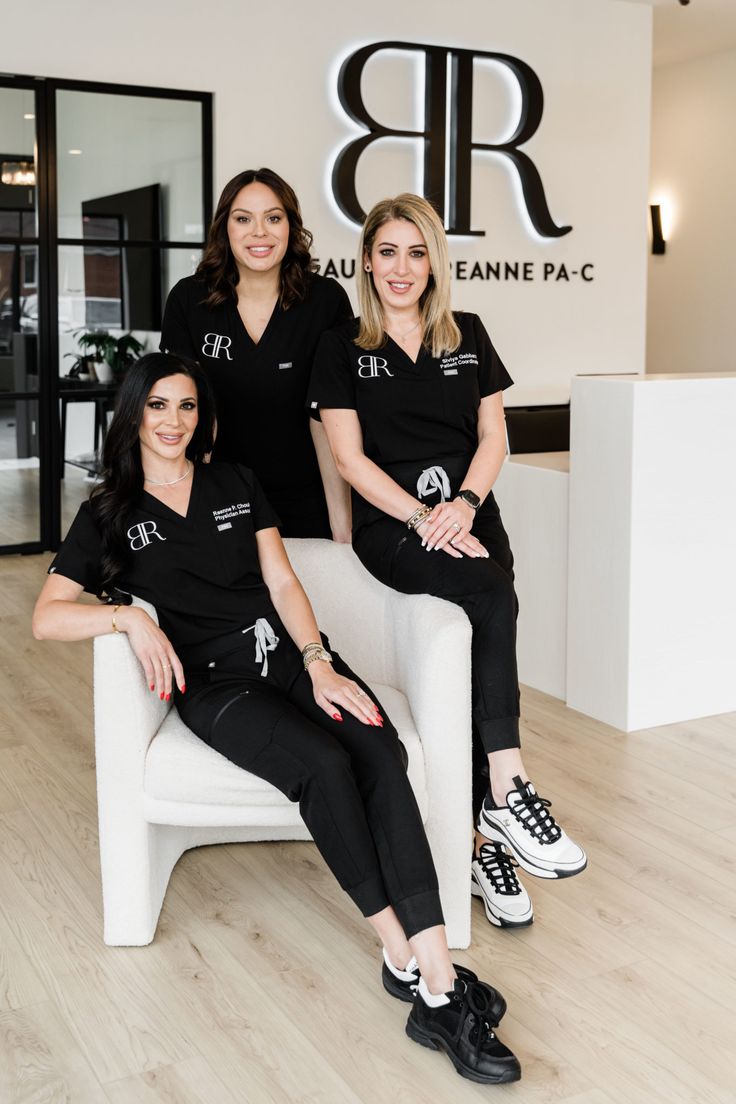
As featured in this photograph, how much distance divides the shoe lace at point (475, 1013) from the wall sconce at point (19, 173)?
198 inches

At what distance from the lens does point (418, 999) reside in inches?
80.2

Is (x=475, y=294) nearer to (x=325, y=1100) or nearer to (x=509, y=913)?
(x=509, y=913)

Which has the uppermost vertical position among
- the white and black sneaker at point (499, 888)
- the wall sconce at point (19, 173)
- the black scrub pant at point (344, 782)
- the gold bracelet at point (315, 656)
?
the wall sconce at point (19, 173)

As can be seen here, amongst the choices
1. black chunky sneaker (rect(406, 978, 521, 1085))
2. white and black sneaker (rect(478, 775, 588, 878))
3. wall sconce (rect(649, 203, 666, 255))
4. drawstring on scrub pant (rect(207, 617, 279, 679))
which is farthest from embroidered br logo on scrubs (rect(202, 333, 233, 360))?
wall sconce (rect(649, 203, 666, 255))

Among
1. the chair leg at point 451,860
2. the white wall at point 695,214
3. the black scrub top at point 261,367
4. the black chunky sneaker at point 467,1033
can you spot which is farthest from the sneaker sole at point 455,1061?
the white wall at point 695,214

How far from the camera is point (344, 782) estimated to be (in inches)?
81.6

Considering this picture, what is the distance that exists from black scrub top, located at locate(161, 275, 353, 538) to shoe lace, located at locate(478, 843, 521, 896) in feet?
2.90

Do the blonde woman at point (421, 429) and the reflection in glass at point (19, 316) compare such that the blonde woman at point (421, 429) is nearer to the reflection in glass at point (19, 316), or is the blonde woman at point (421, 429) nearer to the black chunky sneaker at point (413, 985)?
the black chunky sneaker at point (413, 985)

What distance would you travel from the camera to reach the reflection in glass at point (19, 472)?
6.15 m

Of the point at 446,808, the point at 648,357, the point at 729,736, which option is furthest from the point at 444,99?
the point at 446,808

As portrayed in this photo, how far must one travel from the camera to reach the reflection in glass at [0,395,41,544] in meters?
6.15

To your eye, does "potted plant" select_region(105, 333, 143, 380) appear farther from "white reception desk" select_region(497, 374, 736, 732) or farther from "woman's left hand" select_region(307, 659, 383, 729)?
"woman's left hand" select_region(307, 659, 383, 729)

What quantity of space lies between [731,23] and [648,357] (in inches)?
103

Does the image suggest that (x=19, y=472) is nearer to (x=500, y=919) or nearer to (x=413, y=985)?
(x=500, y=919)
